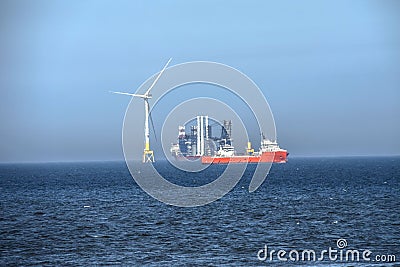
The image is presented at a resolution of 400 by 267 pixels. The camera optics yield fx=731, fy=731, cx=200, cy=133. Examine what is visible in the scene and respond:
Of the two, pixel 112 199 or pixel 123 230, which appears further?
pixel 112 199

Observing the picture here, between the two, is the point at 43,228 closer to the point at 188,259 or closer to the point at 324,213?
the point at 188,259

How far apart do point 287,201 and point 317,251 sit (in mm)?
45470

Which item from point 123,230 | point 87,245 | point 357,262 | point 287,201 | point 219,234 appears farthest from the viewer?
point 287,201

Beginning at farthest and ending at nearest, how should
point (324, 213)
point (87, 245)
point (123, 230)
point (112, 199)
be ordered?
point (112, 199) → point (324, 213) → point (123, 230) → point (87, 245)

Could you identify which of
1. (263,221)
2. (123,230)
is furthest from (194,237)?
(263,221)

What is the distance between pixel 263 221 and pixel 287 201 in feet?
83.9

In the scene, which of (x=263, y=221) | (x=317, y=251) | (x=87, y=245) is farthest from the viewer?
(x=263, y=221)

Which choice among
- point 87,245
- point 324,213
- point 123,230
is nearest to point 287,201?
point 324,213

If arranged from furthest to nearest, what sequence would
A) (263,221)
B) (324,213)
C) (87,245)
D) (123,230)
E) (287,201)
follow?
(287,201) → (324,213) → (263,221) → (123,230) → (87,245)

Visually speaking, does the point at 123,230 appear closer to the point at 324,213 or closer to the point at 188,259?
the point at 188,259

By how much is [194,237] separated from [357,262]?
17632 millimetres

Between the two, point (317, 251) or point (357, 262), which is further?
point (317, 251)

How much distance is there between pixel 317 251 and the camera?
51.5 meters

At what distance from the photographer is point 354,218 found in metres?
73.1
